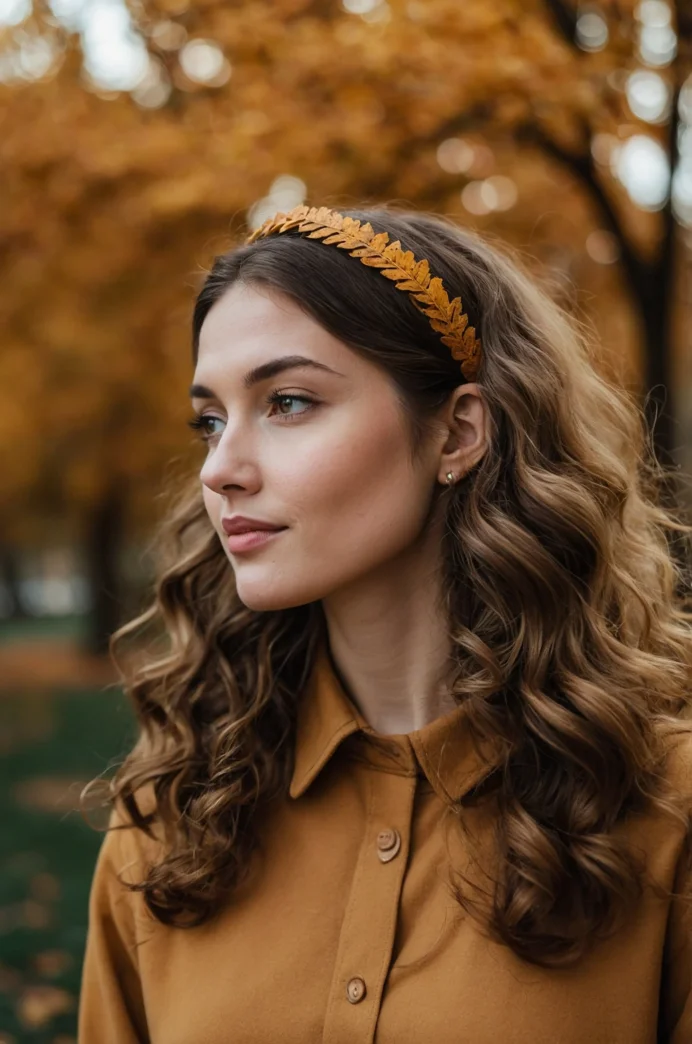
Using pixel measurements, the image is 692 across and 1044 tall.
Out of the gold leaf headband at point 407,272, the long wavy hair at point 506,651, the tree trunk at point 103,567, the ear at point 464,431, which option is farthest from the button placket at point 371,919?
the tree trunk at point 103,567

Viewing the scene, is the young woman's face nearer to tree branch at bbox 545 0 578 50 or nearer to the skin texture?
the skin texture

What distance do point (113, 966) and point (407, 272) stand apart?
Answer: 167cm

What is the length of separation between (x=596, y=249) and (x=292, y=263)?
243 inches

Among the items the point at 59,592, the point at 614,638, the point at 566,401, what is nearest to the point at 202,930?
the point at 614,638

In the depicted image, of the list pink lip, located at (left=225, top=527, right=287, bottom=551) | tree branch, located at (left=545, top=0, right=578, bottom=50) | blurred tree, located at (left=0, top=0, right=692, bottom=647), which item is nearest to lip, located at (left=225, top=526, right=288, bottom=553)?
pink lip, located at (left=225, top=527, right=287, bottom=551)

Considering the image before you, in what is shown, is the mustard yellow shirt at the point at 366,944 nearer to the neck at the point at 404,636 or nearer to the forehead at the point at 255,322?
the neck at the point at 404,636

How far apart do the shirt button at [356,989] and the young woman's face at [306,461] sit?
2.42 ft

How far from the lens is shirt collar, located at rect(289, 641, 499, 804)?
7.75ft

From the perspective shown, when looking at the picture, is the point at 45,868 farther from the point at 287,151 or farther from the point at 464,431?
the point at 464,431

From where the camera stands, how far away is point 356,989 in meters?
2.18

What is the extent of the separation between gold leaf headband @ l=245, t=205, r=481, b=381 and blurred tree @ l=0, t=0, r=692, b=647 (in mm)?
1006

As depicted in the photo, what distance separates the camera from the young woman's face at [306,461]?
229cm

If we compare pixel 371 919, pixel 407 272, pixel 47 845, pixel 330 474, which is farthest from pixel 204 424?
pixel 47 845

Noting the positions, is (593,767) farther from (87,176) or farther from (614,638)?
(87,176)
